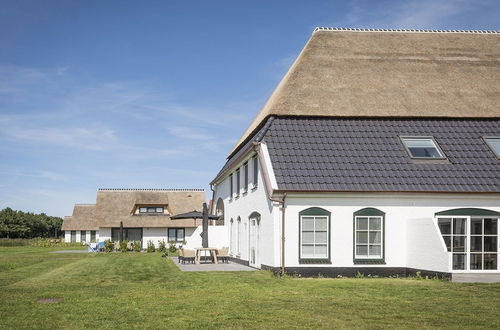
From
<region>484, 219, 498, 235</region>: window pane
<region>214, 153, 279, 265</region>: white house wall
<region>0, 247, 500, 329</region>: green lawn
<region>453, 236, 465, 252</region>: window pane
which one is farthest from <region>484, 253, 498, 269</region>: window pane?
<region>214, 153, 279, 265</region>: white house wall

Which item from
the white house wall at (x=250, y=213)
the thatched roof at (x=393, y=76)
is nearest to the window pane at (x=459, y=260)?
the thatched roof at (x=393, y=76)

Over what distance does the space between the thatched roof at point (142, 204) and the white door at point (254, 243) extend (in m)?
32.9

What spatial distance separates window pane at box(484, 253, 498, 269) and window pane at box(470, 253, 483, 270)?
0.57 feet

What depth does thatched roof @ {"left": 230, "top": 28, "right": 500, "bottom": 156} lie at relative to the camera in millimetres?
24828

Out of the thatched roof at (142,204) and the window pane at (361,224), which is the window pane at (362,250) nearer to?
the window pane at (361,224)

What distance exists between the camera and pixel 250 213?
87.2ft

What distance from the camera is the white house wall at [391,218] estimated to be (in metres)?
21.3

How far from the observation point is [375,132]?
24.1 meters

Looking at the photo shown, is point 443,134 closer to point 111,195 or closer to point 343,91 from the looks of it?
point 343,91

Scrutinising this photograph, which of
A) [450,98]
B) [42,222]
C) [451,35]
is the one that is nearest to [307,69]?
[450,98]

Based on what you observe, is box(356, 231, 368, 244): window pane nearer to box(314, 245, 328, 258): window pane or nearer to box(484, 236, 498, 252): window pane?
box(314, 245, 328, 258): window pane

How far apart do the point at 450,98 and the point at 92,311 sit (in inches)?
731

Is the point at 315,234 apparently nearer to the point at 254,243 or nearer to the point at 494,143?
the point at 254,243

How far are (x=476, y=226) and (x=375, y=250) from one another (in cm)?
376
